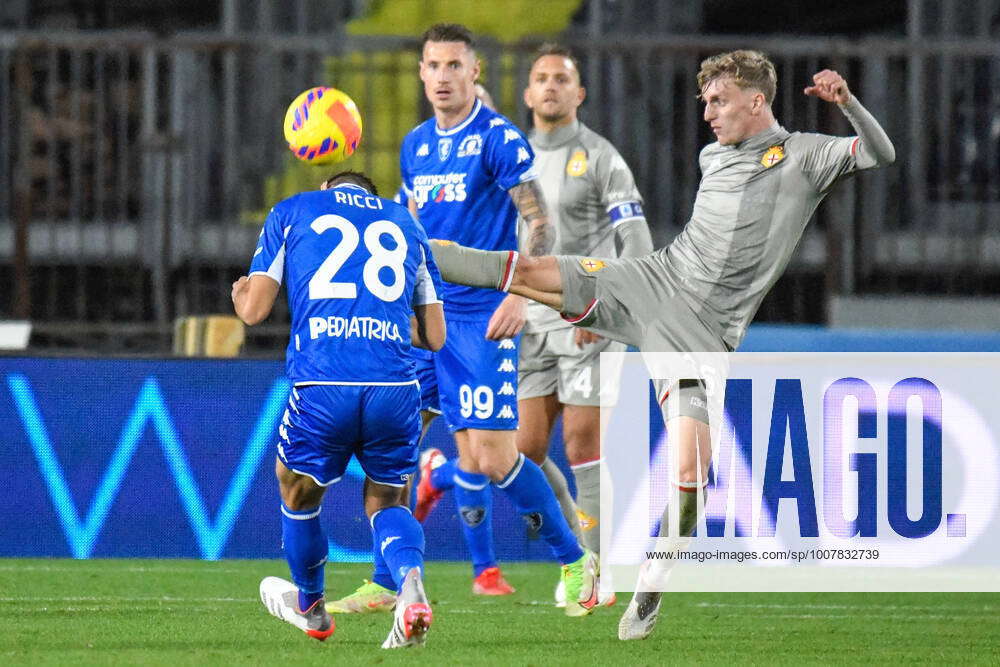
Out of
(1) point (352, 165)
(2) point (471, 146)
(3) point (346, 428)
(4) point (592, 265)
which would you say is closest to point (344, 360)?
(3) point (346, 428)

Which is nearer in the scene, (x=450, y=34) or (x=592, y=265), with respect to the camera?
(x=592, y=265)

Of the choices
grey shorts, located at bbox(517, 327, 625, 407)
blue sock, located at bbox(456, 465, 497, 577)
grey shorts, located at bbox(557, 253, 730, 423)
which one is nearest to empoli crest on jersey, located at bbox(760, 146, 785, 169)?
grey shorts, located at bbox(557, 253, 730, 423)

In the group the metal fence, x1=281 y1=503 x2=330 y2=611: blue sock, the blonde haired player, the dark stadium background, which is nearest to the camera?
x1=281 y1=503 x2=330 y2=611: blue sock

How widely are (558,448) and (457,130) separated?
228 centimetres

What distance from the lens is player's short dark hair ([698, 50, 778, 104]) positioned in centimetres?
676

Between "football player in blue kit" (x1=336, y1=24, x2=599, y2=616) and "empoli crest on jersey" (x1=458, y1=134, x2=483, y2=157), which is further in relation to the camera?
"empoli crest on jersey" (x1=458, y1=134, x2=483, y2=157)

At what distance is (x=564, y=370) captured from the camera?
8422 mm

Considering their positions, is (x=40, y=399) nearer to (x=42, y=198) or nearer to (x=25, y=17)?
(x=42, y=198)

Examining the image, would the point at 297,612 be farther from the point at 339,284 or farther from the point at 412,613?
the point at 339,284

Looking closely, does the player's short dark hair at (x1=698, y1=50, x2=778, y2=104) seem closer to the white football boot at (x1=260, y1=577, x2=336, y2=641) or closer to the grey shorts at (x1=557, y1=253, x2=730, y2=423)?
the grey shorts at (x1=557, y1=253, x2=730, y2=423)

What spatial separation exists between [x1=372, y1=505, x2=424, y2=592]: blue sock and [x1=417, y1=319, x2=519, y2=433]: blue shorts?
4.93 feet

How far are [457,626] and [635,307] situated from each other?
1434 mm

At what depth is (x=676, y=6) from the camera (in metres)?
13.2

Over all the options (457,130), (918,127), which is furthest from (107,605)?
(918,127)
